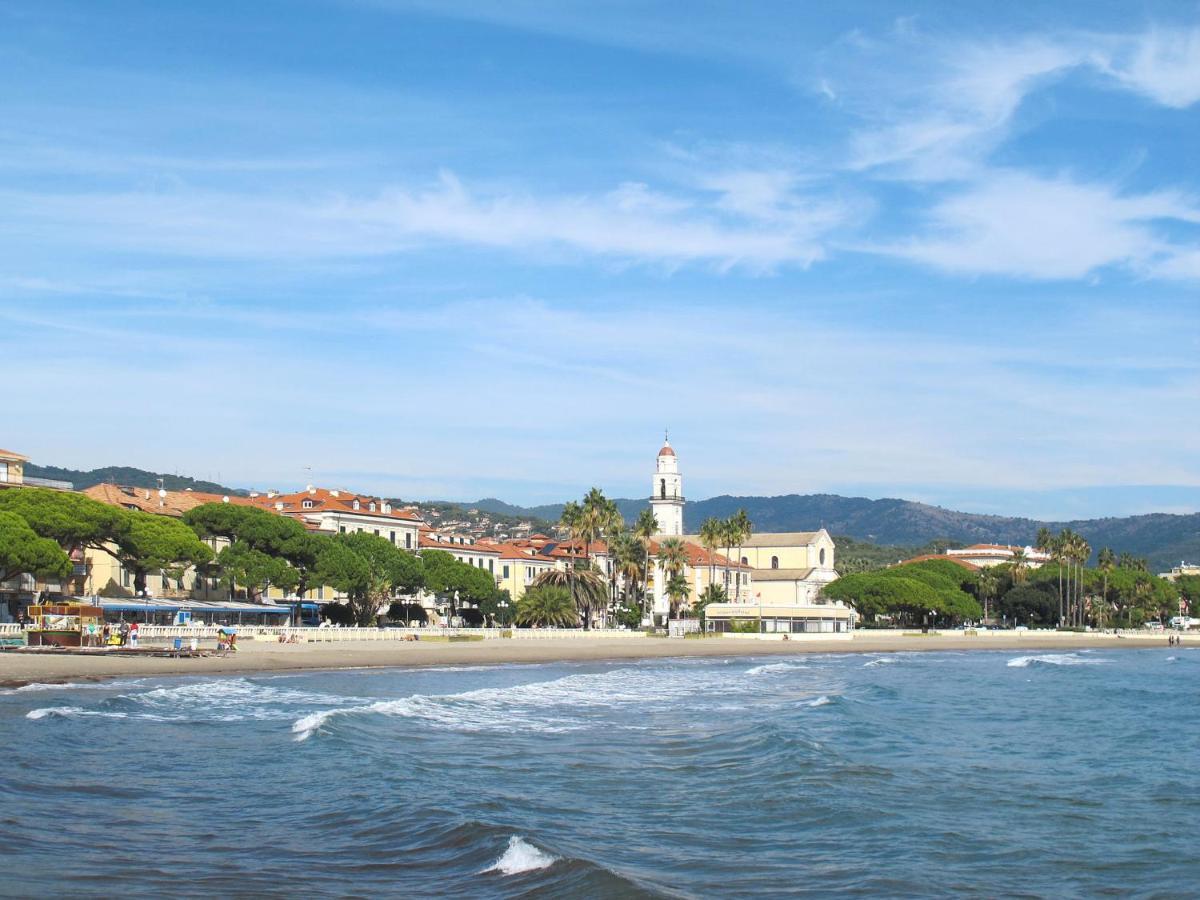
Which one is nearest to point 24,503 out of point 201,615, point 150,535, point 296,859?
point 150,535

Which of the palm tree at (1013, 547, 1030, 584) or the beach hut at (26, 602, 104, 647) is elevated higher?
the palm tree at (1013, 547, 1030, 584)

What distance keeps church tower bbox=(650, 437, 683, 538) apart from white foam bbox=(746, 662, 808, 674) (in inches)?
2923

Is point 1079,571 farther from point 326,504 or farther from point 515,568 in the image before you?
point 326,504

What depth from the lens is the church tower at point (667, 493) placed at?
15038 cm

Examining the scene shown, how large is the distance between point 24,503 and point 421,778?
50.6 metres

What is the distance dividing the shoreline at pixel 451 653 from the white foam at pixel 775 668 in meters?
8.69

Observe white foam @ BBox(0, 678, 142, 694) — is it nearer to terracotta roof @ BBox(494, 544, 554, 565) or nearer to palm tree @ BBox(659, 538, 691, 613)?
palm tree @ BBox(659, 538, 691, 613)

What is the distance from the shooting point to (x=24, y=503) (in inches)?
2677

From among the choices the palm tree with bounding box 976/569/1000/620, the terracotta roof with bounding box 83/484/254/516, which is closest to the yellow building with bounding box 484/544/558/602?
the terracotta roof with bounding box 83/484/254/516

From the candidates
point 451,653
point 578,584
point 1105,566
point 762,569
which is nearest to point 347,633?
point 451,653

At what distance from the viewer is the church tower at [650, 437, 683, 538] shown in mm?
150375

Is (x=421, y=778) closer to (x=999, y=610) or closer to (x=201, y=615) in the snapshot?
(x=201, y=615)


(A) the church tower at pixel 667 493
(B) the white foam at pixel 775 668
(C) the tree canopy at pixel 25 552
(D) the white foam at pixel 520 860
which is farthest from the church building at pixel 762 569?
(D) the white foam at pixel 520 860

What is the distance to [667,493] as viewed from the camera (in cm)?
15112
